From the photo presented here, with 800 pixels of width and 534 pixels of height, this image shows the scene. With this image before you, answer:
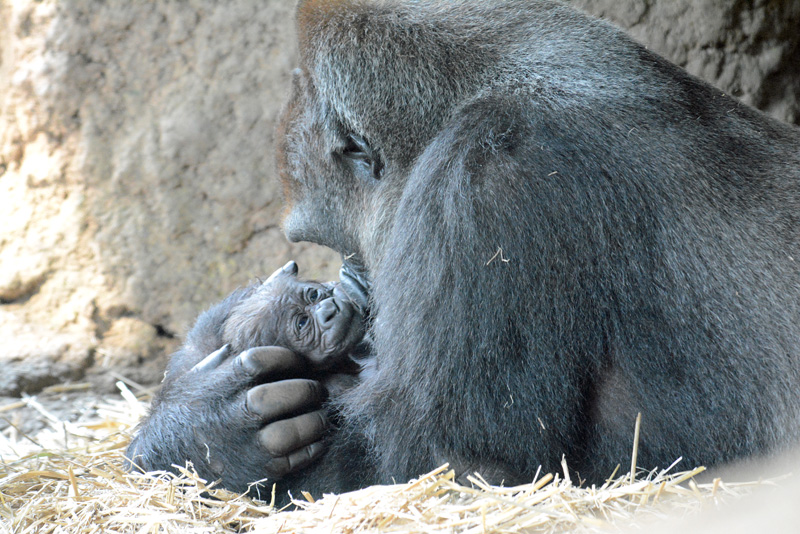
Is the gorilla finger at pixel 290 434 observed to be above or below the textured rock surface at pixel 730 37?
below

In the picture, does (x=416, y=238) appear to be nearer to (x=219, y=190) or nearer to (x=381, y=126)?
(x=381, y=126)

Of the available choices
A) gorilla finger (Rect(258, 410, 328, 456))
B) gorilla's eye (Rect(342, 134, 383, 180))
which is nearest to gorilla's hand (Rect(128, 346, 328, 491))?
gorilla finger (Rect(258, 410, 328, 456))

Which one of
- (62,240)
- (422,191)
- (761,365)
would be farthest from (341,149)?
(62,240)

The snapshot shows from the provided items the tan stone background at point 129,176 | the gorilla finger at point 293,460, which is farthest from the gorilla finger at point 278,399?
the tan stone background at point 129,176

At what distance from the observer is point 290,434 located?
7.66 feet

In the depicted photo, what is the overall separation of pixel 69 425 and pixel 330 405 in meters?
1.79

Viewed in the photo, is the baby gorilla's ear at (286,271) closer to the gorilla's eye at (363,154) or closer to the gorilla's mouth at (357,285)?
the gorilla's mouth at (357,285)

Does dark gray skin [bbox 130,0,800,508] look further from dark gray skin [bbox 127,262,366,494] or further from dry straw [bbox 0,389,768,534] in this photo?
dark gray skin [bbox 127,262,366,494]

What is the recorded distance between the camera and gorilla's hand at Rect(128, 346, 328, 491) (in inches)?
93.0

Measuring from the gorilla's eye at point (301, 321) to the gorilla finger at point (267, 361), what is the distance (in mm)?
154

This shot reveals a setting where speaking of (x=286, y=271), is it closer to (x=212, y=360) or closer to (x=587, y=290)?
(x=212, y=360)

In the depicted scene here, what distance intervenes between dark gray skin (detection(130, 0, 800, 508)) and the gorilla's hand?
272 millimetres

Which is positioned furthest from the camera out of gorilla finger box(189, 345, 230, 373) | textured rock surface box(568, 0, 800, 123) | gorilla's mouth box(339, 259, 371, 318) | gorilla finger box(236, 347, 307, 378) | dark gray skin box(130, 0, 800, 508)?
textured rock surface box(568, 0, 800, 123)

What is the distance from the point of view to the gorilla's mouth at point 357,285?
279 cm
